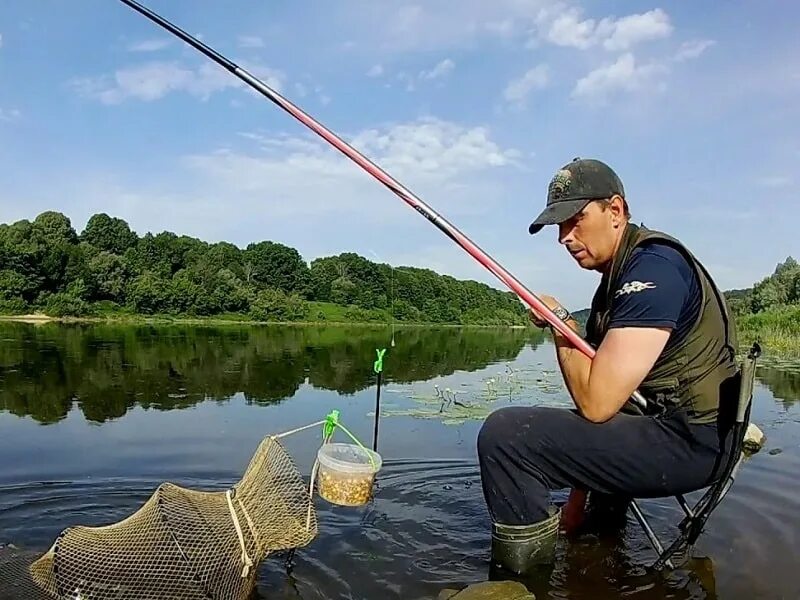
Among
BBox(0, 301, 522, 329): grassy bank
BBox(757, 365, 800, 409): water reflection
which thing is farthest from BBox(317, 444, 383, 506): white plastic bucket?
BBox(0, 301, 522, 329): grassy bank

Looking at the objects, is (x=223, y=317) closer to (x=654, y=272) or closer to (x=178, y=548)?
(x=178, y=548)

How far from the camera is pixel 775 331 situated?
2947 centimetres

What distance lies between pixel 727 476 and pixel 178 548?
9.18 ft

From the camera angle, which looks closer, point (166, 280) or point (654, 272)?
point (654, 272)

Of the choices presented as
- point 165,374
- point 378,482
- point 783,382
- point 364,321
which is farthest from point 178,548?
point 364,321

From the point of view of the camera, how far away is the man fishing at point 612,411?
3.54m

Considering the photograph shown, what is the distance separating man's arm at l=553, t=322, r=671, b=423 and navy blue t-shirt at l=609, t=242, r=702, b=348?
5 centimetres

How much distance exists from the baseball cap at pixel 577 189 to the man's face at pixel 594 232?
0.20 ft

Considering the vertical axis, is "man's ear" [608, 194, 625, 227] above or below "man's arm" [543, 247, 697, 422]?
above

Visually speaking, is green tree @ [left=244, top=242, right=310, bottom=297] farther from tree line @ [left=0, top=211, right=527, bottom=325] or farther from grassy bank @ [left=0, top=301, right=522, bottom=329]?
grassy bank @ [left=0, top=301, right=522, bottom=329]

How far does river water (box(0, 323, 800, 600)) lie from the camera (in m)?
3.91

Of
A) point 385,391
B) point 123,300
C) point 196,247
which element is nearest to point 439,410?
point 385,391

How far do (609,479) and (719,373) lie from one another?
2.63ft

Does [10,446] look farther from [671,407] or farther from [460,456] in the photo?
[671,407]
